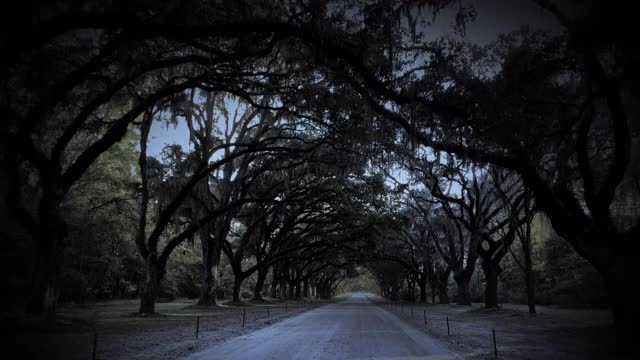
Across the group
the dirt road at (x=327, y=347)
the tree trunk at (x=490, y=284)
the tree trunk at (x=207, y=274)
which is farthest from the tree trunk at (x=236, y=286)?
the dirt road at (x=327, y=347)

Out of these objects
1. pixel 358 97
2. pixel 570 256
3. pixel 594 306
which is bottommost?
pixel 594 306

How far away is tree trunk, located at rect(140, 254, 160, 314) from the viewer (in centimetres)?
2020

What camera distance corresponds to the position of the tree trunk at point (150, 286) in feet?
66.3

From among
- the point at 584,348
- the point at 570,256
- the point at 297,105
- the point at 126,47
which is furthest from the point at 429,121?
the point at 570,256

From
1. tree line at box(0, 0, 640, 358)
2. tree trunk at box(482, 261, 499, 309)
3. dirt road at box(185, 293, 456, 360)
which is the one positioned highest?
tree line at box(0, 0, 640, 358)

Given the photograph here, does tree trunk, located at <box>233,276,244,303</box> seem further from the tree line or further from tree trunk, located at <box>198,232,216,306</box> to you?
the tree line

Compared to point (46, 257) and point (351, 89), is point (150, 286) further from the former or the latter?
point (351, 89)

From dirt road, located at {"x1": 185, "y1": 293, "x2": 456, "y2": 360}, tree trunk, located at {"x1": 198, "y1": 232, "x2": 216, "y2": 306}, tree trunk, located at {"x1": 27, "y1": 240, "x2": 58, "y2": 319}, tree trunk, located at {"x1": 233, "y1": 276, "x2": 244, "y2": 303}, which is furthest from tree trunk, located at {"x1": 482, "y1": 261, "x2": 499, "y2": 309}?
tree trunk, located at {"x1": 27, "y1": 240, "x2": 58, "y2": 319}

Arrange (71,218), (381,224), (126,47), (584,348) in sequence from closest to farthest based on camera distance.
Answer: (126,47) → (584,348) → (71,218) → (381,224)

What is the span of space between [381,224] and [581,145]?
23722 millimetres

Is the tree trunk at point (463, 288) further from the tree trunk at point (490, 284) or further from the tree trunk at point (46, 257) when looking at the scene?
the tree trunk at point (46, 257)

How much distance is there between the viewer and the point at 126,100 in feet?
55.9

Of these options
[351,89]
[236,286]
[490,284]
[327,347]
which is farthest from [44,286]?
[490,284]

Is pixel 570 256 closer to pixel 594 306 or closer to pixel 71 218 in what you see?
pixel 594 306
